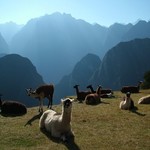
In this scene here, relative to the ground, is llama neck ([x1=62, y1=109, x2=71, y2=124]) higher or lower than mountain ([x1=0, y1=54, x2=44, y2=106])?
higher

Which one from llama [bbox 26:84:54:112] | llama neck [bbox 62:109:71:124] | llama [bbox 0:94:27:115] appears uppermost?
llama neck [bbox 62:109:71:124]

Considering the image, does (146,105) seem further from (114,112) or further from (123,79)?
(123,79)

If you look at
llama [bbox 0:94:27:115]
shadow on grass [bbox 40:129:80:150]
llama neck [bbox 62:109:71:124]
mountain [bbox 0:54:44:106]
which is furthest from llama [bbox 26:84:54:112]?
mountain [bbox 0:54:44:106]

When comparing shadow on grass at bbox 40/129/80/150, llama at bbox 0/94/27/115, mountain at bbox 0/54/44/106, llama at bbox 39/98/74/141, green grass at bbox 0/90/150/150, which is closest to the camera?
shadow on grass at bbox 40/129/80/150

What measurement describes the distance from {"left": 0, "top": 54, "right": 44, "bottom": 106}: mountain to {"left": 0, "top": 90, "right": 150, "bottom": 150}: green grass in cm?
12469

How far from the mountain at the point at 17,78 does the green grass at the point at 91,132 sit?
125 meters

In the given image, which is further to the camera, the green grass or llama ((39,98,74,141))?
llama ((39,98,74,141))

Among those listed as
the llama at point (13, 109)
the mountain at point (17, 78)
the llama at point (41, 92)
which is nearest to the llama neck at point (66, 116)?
the llama at point (41, 92)

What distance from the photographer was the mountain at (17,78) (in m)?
150

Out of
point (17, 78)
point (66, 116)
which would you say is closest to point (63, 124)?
point (66, 116)

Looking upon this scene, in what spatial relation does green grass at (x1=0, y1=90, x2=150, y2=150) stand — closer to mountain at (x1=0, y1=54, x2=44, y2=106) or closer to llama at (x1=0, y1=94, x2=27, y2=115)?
llama at (x1=0, y1=94, x2=27, y2=115)

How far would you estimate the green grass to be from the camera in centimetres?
1342

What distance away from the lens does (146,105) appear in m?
24.4

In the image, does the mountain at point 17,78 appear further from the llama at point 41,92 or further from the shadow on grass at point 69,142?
the shadow on grass at point 69,142
